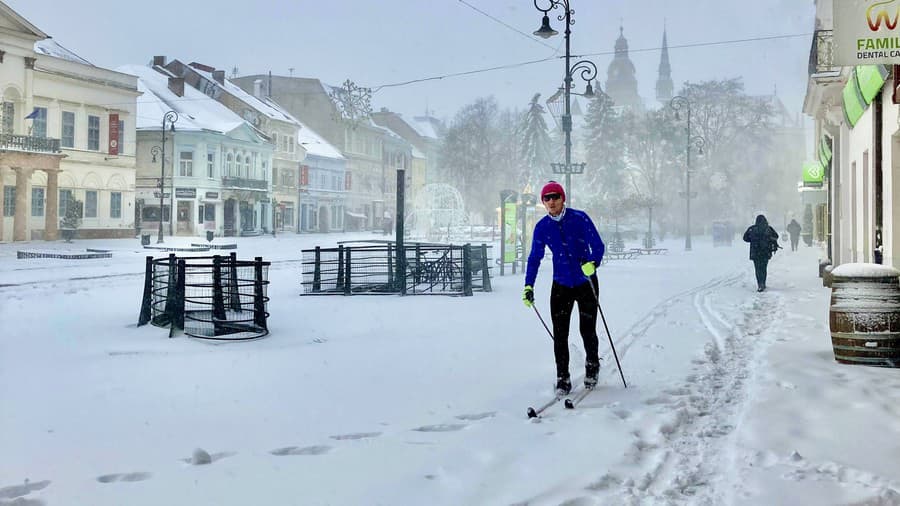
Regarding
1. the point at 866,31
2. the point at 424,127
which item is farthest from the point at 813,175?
the point at 424,127

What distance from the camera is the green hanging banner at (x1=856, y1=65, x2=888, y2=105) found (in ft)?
40.4

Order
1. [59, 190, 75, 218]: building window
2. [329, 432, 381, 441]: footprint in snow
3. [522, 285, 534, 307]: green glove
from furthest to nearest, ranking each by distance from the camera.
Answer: [59, 190, 75, 218]: building window
[522, 285, 534, 307]: green glove
[329, 432, 381, 441]: footprint in snow

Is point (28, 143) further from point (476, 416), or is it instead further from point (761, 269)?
point (476, 416)

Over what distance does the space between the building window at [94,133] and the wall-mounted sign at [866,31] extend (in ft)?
123

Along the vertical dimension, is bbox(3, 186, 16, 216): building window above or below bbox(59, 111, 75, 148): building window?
below

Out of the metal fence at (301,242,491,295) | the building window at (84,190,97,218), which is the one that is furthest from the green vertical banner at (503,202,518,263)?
the building window at (84,190,97,218)

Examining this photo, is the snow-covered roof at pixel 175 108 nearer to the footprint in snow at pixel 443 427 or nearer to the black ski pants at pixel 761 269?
the black ski pants at pixel 761 269

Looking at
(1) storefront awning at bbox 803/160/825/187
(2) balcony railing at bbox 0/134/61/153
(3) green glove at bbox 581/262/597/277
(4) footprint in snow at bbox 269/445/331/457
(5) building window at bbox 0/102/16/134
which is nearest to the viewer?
(4) footprint in snow at bbox 269/445/331/457

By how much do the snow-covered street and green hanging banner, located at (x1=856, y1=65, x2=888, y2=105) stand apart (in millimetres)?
3783

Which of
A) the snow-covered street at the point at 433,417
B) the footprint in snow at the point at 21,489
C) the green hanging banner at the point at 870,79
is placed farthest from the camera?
the green hanging banner at the point at 870,79

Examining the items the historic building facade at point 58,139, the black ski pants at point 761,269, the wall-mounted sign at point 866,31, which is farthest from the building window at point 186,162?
the wall-mounted sign at point 866,31

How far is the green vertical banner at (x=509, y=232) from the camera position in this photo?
21.8 m

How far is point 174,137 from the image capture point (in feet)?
163

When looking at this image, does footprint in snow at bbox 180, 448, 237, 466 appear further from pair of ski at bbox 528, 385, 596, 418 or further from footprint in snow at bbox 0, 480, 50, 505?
pair of ski at bbox 528, 385, 596, 418
